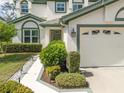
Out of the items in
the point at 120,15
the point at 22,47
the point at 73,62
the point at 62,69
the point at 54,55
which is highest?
the point at 120,15

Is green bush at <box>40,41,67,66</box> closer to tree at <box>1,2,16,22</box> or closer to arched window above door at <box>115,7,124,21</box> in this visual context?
arched window above door at <box>115,7,124,21</box>

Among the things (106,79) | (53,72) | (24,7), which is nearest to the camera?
(53,72)

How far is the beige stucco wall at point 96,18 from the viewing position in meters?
18.9

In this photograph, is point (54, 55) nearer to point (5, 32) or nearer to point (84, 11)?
point (84, 11)

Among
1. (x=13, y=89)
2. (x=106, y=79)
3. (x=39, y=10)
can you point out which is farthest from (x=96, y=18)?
(x=39, y=10)

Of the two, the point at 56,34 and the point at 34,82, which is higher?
the point at 56,34

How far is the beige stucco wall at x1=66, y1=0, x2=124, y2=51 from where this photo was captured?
18.9 meters

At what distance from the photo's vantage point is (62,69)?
1778cm

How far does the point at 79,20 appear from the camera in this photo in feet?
62.1

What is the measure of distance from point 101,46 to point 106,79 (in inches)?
162

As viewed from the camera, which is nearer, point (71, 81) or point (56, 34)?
point (71, 81)

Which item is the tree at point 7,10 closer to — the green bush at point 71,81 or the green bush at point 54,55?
the green bush at point 54,55

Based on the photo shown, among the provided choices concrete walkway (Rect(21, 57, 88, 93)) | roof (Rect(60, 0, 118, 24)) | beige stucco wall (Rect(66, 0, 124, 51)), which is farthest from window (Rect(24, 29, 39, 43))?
roof (Rect(60, 0, 118, 24))

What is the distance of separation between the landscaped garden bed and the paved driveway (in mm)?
792
